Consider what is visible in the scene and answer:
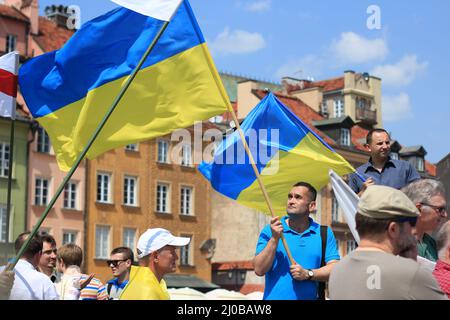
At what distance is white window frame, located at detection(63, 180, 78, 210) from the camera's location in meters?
53.0

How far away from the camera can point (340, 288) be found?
5773mm

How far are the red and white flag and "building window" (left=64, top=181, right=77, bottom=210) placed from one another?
1671 inches

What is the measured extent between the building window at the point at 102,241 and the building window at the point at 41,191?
350cm

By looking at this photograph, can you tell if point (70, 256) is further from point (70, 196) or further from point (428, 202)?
point (70, 196)

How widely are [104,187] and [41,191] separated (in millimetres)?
4240

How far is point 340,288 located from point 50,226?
47.2 metres

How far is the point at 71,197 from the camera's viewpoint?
175ft


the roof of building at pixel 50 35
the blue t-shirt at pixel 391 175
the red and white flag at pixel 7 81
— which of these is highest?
the roof of building at pixel 50 35

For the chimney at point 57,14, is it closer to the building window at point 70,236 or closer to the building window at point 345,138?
the building window at point 70,236

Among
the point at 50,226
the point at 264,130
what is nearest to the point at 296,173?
the point at 264,130

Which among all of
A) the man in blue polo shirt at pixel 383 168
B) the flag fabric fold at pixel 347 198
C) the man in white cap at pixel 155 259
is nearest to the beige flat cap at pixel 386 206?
the man in white cap at pixel 155 259

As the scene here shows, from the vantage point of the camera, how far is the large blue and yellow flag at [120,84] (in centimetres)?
1100
